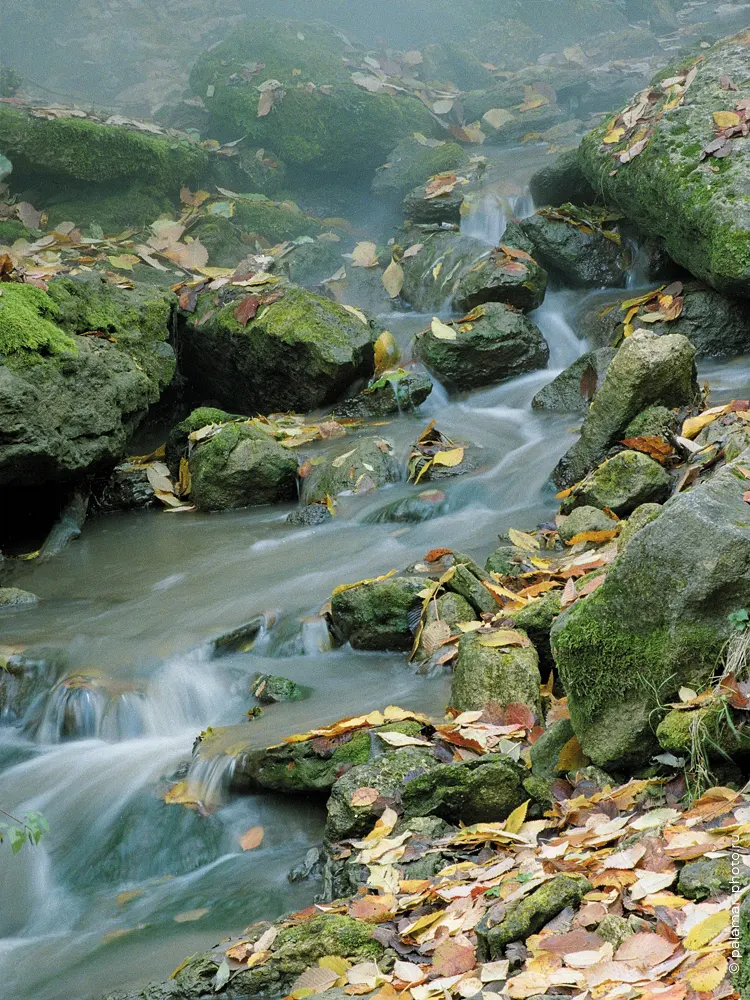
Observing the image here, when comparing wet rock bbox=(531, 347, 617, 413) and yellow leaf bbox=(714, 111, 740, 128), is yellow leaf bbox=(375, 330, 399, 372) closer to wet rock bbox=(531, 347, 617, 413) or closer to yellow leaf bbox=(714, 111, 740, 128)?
wet rock bbox=(531, 347, 617, 413)

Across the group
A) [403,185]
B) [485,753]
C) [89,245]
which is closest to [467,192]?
[403,185]

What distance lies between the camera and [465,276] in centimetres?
1066

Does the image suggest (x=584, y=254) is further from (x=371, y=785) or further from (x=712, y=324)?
(x=371, y=785)

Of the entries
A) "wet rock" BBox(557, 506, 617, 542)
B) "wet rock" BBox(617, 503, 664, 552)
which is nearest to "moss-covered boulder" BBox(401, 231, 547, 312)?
"wet rock" BBox(557, 506, 617, 542)

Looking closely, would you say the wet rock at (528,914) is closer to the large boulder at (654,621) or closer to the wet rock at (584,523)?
the large boulder at (654,621)

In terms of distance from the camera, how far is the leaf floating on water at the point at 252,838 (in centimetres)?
413

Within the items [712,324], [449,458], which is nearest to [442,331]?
[449,458]

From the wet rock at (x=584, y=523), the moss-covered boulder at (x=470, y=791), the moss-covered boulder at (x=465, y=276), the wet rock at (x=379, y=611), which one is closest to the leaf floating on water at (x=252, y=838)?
the moss-covered boulder at (x=470, y=791)

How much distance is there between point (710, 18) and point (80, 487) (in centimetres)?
1959

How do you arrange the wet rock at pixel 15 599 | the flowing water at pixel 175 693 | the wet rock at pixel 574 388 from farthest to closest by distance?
1. the wet rock at pixel 574 388
2. the wet rock at pixel 15 599
3. the flowing water at pixel 175 693

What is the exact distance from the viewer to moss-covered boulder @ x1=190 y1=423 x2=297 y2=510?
8.13 meters

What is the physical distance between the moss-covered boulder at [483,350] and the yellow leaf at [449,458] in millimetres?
1612

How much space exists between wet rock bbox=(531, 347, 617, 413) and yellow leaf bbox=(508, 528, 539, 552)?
260 centimetres

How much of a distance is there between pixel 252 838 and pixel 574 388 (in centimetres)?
559
